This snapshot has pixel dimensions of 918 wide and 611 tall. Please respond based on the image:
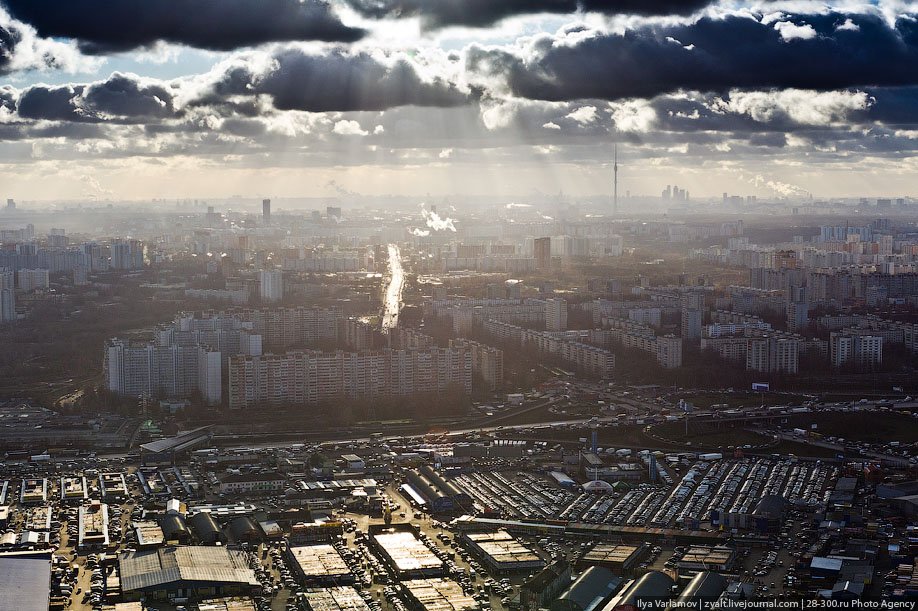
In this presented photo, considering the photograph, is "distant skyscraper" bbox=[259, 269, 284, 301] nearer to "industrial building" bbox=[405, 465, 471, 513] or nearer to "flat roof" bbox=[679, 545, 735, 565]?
"industrial building" bbox=[405, 465, 471, 513]

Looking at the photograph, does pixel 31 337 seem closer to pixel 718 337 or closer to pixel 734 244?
pixel 718 337

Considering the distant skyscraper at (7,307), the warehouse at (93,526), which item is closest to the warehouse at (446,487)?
the warehouse at (93,526)

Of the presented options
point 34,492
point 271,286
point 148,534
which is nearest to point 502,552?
point 148,534

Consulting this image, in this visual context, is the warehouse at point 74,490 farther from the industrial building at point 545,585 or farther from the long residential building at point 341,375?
the industrial building at point 545,585

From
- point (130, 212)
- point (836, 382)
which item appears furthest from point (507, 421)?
point (130, 212)

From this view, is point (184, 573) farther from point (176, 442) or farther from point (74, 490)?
point (176, 442)
